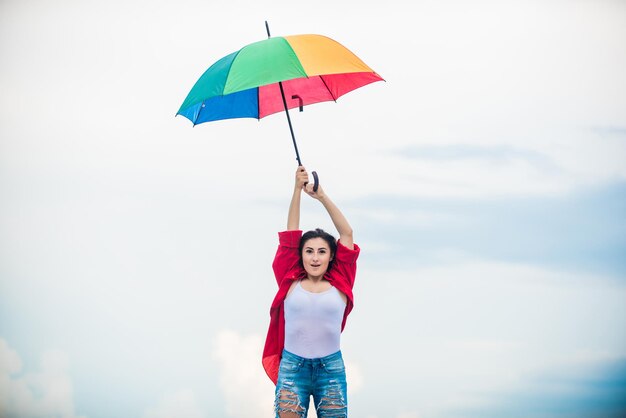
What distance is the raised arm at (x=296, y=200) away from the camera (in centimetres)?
667

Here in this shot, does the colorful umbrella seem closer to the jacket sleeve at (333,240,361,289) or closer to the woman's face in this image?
the woman's face

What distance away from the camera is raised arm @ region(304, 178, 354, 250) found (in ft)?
21.9

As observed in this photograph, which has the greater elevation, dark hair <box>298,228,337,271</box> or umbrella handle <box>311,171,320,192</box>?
umbrella handle <box>311,171,320,192</box>

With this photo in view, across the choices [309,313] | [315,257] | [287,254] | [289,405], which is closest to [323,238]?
[315,257]

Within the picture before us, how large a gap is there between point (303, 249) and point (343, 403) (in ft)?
4.07

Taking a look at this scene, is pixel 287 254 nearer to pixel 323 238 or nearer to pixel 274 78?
pixel 323 238

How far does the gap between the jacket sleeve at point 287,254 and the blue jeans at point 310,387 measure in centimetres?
70

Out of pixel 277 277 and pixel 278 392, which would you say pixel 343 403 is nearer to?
Result: pixel 278 392

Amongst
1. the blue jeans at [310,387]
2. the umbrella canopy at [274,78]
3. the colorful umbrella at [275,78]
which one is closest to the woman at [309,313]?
the blue jeans at [310,387]

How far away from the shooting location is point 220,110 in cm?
723

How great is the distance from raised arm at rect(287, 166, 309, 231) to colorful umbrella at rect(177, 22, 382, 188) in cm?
20

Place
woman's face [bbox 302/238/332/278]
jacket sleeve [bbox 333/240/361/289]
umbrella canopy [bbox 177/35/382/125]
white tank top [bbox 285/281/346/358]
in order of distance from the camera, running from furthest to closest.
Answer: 1. jacket sleeve [bbox 333/240/361/289]
2. woman's face [bbox 302/238/332/278]
3. white tank top [bbox 285/281/346/358]
4. umbrella canopy [bbox 177/35/382/125]

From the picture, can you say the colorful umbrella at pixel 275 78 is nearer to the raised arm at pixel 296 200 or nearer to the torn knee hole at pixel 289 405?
the raised arm at pixel 296 200

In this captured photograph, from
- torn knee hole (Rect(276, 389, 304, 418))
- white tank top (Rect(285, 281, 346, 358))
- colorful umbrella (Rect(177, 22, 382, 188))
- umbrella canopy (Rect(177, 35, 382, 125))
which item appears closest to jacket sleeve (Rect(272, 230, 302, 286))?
white tank top (Rect(285, 281, 346, 358))
